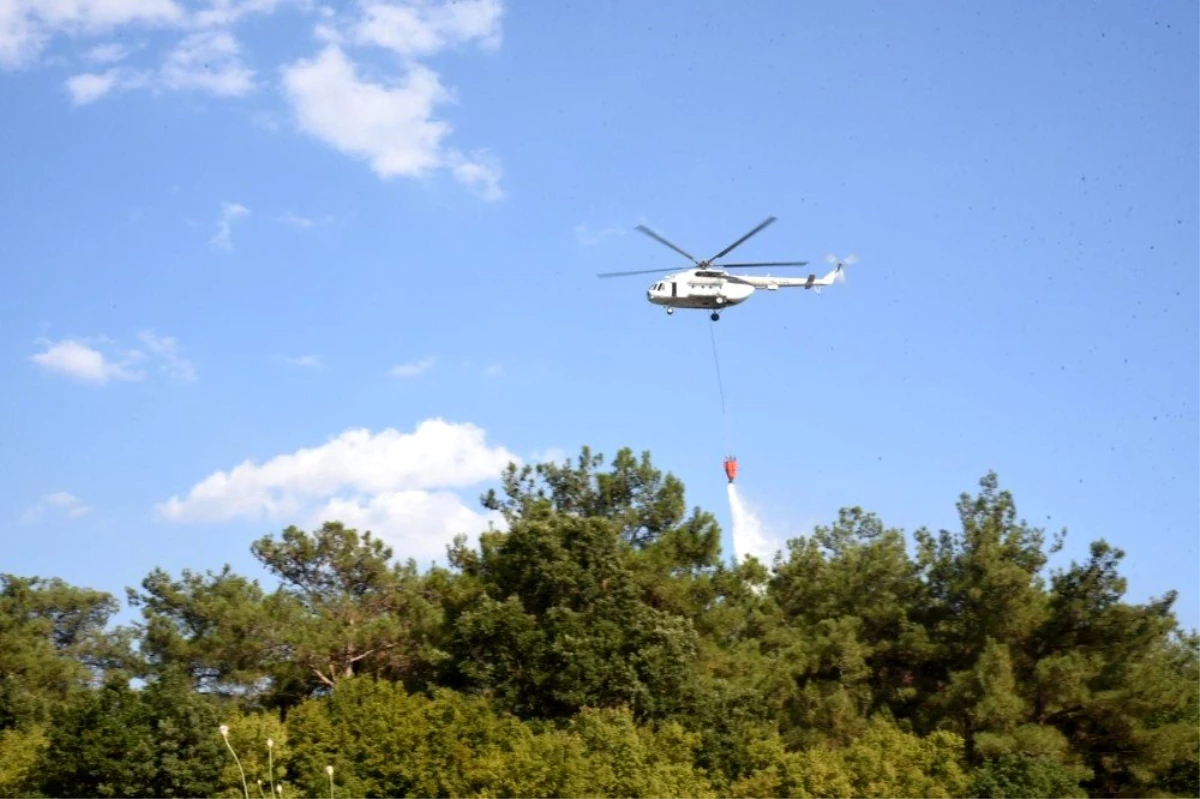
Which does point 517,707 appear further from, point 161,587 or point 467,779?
point 161,587

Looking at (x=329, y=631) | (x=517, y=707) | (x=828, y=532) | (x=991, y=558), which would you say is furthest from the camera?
(x=828, y=532)

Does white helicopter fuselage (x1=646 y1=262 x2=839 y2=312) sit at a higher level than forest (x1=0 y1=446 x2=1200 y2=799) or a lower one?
higher

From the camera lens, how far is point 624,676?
46.8 meters

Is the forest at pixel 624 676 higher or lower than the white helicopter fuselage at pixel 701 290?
lower

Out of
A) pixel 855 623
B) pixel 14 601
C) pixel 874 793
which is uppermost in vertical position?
pixel 14 601

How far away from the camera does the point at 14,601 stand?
79.2 m

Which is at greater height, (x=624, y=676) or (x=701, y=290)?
(x=701, y=290)

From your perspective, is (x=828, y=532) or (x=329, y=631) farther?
(x=828, y=532)

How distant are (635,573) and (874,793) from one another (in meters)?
14.0

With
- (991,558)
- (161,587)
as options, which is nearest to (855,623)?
(991,558)

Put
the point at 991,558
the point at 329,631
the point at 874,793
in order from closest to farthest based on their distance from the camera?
1. the point at 874,793
2. the point at 991,558
3. the point at 329,631

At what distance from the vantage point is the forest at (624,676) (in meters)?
42.6

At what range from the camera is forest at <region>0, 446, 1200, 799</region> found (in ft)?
140

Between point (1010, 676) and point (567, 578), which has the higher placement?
point (567, 578)
